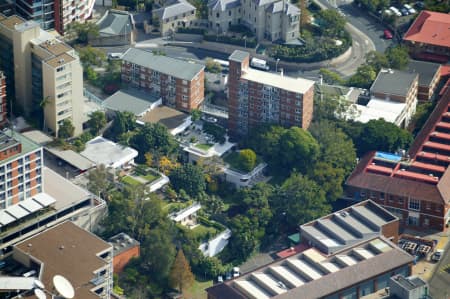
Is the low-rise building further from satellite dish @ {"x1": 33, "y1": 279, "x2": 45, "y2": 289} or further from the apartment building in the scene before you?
satellite dish @ {"x1": 33, "y1": 279, "x2": 45, "y2": 289}

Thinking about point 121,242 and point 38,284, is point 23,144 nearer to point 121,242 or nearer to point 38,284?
point 121,242

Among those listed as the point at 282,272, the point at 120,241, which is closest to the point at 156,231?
the point at 120,241

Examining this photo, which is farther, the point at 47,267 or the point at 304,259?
the point at 304,259

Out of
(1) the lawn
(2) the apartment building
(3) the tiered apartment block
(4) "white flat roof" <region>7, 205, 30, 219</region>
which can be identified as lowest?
(1) the lawn

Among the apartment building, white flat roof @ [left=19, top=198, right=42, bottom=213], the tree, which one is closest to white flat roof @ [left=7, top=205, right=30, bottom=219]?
white flat roof @ [left=19, top=198, right=42, bottom=213]

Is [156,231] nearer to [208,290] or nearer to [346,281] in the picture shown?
[208,290]

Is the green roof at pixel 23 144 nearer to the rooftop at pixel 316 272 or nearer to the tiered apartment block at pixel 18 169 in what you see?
the tiered apartment block at pixel 18 169

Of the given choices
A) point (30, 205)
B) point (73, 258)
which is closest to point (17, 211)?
point (30, 205)
